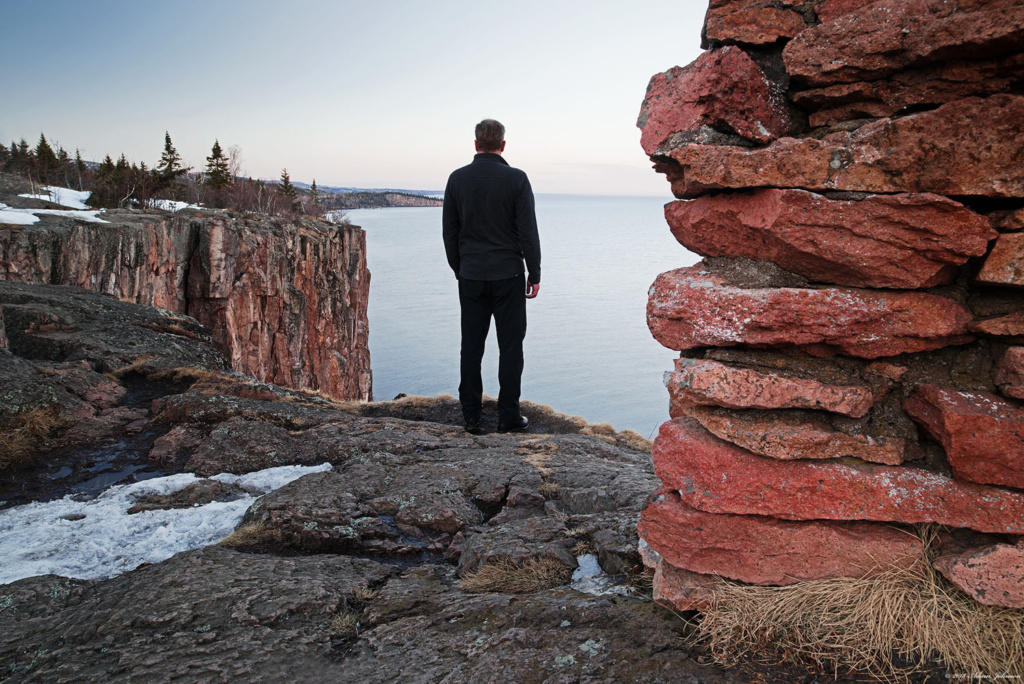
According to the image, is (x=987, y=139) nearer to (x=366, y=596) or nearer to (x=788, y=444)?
(x=788, y=444)

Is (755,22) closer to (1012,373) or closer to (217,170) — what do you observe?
(1012,373)

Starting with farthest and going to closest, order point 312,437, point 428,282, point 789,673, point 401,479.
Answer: point 428,282
point 312,437
point 401,479
point 789,673

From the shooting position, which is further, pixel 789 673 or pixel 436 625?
pixel 436 625

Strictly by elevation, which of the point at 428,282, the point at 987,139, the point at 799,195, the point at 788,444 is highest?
the point at 987,139

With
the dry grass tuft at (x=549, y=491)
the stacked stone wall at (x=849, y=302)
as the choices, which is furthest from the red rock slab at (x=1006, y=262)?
the dry grass tuft at (x=549, y=491)

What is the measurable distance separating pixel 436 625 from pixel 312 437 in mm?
3501

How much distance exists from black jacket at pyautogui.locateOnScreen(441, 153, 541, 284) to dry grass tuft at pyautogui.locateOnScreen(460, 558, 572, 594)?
3412mm

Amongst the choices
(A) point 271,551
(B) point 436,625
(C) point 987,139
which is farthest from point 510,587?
(C) point 987,139

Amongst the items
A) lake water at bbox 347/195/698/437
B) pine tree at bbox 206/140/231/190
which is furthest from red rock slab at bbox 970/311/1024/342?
pine tree at bbox 206/140/231/190

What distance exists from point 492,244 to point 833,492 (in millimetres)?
4226

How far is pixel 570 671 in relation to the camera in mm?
2512

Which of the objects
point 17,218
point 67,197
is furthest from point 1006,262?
point 67,197

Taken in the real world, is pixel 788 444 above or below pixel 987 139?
below

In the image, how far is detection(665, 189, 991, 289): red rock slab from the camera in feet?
8.54
